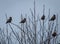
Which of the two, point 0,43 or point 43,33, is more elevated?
point 43,33

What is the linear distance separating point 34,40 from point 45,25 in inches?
12.3

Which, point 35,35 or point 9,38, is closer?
point 35,35

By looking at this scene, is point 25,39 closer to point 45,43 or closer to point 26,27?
point 26,27

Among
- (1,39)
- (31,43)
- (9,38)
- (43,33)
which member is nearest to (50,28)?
(43,33)

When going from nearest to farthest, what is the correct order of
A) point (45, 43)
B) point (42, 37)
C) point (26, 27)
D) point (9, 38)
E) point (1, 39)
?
point (45, 43) → point (42, 37) → point (26, 27) → point (9, 38) → point (1, 39)

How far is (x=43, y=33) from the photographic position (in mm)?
1438

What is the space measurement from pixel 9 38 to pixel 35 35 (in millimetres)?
790

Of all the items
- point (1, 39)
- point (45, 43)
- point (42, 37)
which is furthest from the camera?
point (1, 39)

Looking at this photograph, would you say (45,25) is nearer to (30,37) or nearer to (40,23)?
(40,23)

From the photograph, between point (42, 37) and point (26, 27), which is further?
point (26, 27)

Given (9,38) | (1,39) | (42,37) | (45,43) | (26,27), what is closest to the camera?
(45,43)

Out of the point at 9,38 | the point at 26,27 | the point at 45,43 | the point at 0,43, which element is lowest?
the point at 0,43

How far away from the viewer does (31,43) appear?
1.35 m

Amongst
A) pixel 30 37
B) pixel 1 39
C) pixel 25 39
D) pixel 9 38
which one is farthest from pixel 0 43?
pixel 30 37
